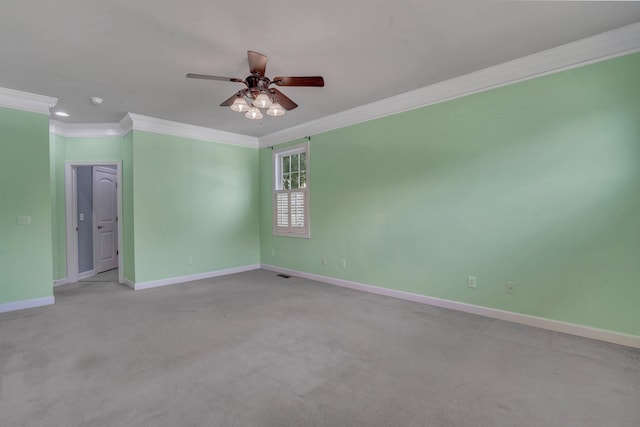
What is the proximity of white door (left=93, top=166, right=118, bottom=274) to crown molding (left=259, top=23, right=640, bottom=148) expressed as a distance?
4.77 meters

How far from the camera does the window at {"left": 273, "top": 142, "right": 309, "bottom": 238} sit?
5.30 meters

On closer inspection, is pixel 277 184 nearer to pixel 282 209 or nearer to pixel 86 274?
pixel 282 209

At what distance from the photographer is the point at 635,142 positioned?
8.31 feet

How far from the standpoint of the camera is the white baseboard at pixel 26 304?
3.62m

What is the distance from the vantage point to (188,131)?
512 centimetres

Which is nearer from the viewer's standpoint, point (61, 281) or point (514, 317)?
point (514, 317)

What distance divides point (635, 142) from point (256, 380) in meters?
3.64

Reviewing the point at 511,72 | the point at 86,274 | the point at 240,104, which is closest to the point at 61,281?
the point at 86,274

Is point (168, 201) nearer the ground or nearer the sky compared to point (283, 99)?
nearer the ground

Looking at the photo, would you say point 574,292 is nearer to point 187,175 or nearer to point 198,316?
point 198,316

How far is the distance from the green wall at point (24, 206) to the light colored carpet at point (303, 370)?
44 cm

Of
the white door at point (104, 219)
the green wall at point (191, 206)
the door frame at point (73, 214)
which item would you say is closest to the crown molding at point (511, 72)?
the green wall at point (191, 206)

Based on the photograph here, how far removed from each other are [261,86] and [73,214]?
14.9ft

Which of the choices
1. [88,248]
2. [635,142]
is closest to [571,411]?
[635,142]
